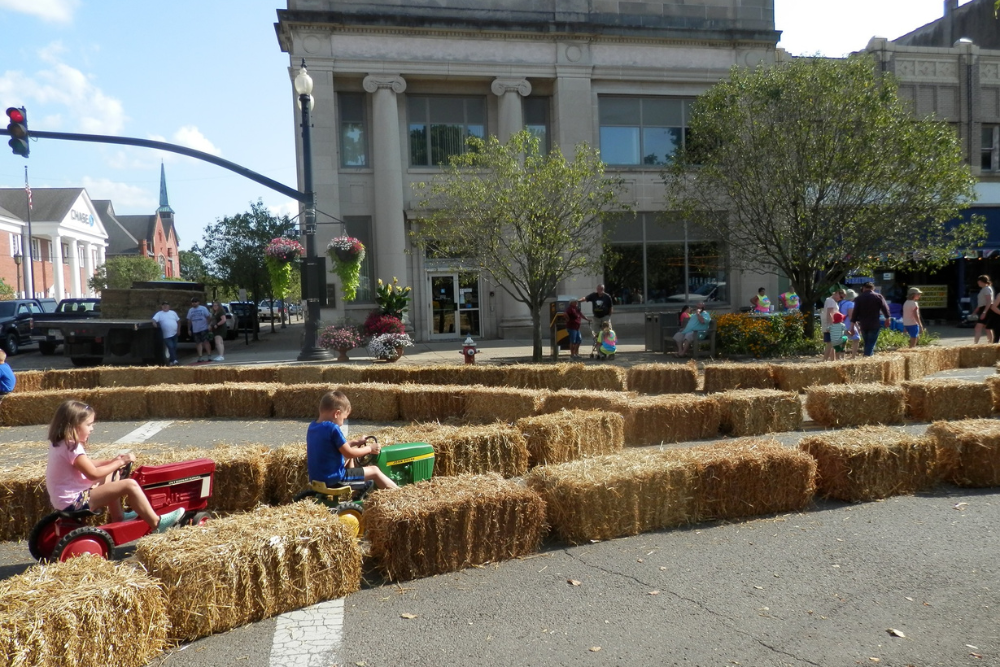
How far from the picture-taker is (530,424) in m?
8.43

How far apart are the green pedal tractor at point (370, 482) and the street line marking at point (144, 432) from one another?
550cm

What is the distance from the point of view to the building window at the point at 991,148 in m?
34.9

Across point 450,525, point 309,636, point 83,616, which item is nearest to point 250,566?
point 309,636

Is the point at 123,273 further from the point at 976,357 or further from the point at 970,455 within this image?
the point at 970,455

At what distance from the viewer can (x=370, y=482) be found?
6.34 m

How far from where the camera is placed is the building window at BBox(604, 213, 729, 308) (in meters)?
28.3

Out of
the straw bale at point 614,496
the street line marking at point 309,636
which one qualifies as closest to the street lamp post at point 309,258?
the straw bale at point 614,496

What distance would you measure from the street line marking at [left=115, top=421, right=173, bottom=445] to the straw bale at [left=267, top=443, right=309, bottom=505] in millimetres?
4545

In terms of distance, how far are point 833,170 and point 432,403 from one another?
13.2 m

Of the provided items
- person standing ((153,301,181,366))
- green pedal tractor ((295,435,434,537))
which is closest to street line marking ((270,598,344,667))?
green pedal tractor ((295,435,434,537))

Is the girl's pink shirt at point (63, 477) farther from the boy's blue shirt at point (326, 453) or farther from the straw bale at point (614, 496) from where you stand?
the straw bale at point (614, 496)

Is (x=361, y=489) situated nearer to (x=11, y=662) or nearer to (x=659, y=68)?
(x=11, y=662)

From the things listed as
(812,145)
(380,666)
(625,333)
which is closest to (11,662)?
(380,666)

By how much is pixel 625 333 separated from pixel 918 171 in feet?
37.2
